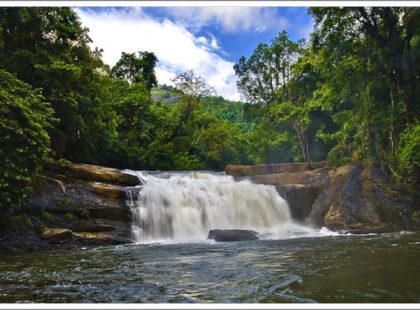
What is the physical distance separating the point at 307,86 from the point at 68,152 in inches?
552

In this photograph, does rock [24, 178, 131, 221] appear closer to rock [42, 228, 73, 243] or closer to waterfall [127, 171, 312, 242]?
waterfall [127, 171, 312, 242]

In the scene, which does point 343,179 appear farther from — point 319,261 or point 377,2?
point 319,261

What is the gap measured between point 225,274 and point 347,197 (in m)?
9.02

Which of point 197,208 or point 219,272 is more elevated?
point 197,208

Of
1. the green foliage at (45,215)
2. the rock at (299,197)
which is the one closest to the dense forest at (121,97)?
the green foliage at (45,215)

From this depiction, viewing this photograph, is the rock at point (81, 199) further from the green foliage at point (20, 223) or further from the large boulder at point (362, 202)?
the large boulder at point (362, 202)

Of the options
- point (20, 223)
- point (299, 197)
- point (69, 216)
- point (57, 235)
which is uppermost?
point (299, 197)

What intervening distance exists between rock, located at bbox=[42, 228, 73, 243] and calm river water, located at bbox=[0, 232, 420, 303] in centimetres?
123

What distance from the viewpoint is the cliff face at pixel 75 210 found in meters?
9.17

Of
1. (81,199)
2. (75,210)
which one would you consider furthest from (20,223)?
(81,199)

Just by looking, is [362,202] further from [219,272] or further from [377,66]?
[219,272]

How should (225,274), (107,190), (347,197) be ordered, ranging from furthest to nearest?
(347,197) → (107,190) → (225,274)

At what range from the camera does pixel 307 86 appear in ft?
74.4

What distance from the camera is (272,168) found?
16.5m
